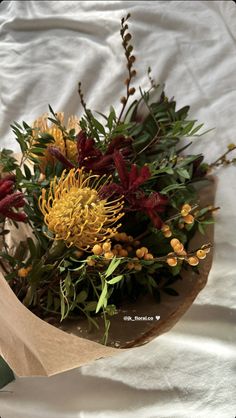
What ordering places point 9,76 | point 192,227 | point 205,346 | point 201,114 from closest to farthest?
point 192,227
point 205,346
point 201,114
point 9,76

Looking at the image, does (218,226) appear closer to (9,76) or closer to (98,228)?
(98,228)

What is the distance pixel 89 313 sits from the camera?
587 millimetres

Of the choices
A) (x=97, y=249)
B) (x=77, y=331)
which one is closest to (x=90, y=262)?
(x=97, y=249)

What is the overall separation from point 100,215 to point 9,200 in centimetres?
10

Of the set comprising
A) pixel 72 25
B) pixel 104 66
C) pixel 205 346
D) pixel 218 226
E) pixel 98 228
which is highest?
pixel 72 25

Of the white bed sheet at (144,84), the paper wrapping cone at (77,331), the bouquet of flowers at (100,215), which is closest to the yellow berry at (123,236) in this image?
the bouquet of flowers at (100,215)

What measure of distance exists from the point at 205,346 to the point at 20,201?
42 cm

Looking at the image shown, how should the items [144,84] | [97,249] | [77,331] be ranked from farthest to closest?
1. [144,84]
2. [77,331]
3. [97,249]

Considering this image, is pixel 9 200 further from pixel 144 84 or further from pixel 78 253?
pixel 144 84

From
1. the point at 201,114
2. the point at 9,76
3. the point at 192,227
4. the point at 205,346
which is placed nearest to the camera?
the point at 192,227

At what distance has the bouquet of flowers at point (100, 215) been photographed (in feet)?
1.65

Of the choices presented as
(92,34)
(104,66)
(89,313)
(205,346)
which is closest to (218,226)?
(205,346)

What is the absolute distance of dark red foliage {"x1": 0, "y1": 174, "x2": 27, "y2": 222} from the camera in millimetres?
521

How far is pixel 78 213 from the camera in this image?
0.49 meters
